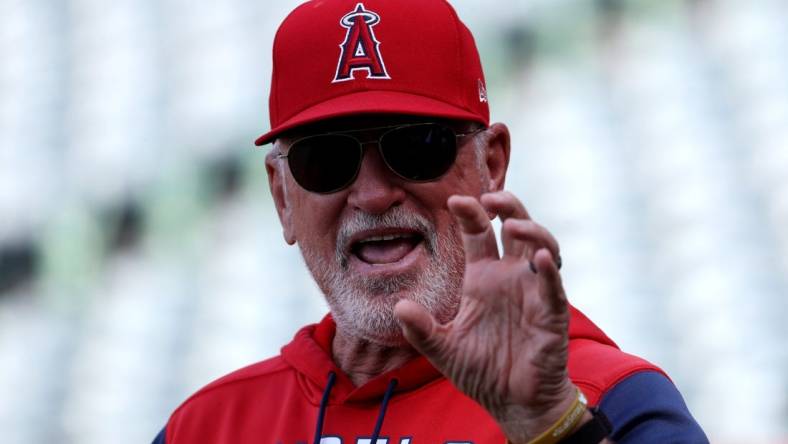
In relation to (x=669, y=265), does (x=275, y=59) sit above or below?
above

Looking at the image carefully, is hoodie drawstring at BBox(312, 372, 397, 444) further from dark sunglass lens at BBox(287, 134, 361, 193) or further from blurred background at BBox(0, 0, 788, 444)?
blurred background at BBox(0, 0, 788, 444)

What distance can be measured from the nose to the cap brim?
5cm

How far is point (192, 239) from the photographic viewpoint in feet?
14.2

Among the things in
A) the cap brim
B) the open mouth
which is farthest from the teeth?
the cap brim

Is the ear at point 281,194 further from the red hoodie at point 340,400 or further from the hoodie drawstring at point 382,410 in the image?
the hoodie drawstring at point 382,410

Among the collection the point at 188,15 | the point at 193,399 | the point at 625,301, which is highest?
the point at 188,15

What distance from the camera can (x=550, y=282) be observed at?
1.10 meters

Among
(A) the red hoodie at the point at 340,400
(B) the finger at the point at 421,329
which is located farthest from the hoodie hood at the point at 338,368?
(B) the finger at the point at 421,329

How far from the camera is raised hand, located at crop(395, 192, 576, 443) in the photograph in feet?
3.68

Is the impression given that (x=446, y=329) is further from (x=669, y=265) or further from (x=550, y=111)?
(x=550, y=111)

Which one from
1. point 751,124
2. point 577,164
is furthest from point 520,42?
point 751,124

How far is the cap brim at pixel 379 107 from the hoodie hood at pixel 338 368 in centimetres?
30

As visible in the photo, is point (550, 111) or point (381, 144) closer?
point (381, 144)

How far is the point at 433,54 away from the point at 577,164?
248 centimetres
